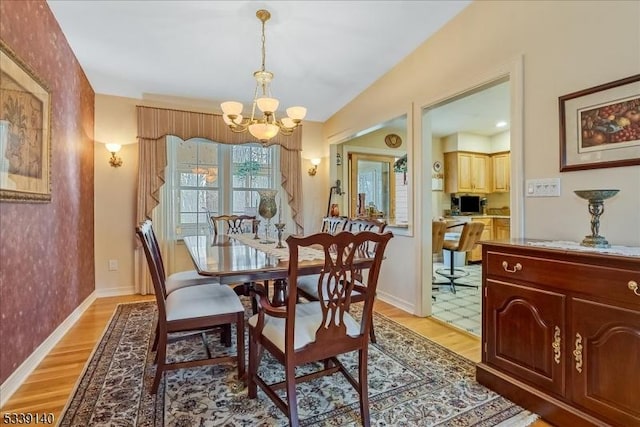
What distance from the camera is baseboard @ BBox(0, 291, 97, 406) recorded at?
1833mm

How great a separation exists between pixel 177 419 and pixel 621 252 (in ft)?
7.28

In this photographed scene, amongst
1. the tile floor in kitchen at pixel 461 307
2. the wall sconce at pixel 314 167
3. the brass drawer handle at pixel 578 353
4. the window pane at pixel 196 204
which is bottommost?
the tile floor in kitchen at pixel 461 307

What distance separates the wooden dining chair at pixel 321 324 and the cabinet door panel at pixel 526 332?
32.4 inches

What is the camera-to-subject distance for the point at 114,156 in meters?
3.88

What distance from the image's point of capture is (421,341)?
8.55ft

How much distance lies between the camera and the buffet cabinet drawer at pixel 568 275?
136cm

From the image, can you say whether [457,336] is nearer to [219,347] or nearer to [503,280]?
[503,280]

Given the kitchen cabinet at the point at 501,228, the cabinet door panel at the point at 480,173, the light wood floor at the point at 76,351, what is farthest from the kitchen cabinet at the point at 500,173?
the light wood floor at the point at 76,351

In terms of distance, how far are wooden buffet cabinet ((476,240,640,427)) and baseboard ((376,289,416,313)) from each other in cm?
132

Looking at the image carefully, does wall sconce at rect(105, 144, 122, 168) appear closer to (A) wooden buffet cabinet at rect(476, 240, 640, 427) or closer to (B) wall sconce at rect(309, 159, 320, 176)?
(B) wall sconce at rect(309, 159, 320, 176)

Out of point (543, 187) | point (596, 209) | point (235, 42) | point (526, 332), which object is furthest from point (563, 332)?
point (235, 42)

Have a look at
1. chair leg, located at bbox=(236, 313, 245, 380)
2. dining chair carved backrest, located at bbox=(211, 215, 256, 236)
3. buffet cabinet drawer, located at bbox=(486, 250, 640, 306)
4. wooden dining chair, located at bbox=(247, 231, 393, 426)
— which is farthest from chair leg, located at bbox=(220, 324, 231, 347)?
buffet cabinet drawer, located at bbox=(486, 250, 640, 306)

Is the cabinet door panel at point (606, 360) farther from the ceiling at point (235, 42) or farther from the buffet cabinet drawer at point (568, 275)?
the ceiling at point (235, 42)

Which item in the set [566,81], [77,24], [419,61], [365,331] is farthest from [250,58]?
[365,331]
